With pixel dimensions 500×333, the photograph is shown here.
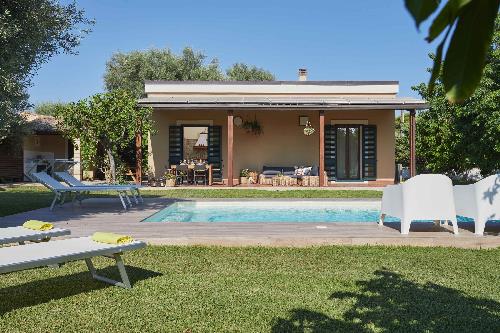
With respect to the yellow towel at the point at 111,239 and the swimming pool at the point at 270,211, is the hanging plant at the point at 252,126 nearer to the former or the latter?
the swimming pool at the point at 270,211

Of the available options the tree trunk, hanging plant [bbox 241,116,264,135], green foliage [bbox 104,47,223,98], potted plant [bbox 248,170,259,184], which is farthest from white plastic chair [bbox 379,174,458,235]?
green foliage [bbox 104,47,223,98]

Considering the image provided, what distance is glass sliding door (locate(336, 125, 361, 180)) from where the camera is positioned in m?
18.6

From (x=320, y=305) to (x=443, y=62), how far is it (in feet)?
10.8

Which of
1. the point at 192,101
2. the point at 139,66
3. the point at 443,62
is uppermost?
the point at 139,66

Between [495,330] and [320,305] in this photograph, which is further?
[320,305]

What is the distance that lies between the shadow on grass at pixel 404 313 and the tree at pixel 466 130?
8.24 meters

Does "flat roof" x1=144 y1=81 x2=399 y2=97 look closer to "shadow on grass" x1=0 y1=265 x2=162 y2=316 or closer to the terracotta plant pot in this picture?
the terracotta plant pot

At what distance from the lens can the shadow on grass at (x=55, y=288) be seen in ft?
12.8

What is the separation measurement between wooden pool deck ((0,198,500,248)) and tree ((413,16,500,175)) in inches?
226

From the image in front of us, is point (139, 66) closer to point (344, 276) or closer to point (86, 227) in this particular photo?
point (86, 227)

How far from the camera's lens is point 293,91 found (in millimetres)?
19047

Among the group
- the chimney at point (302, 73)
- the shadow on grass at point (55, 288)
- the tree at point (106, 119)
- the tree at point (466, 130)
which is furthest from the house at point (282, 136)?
the shadow on grass at point (55, 288)

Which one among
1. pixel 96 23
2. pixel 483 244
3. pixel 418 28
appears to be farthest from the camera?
pixel 96 23

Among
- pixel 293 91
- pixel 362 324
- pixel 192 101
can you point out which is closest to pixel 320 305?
pixel 362 324
